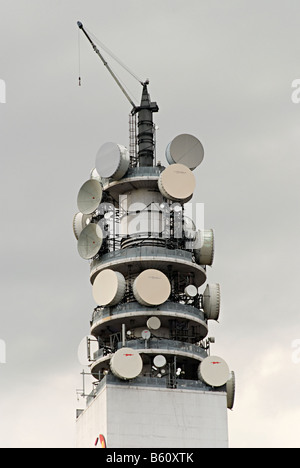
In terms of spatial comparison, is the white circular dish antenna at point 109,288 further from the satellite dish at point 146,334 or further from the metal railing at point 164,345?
the metal railing at point 164,345

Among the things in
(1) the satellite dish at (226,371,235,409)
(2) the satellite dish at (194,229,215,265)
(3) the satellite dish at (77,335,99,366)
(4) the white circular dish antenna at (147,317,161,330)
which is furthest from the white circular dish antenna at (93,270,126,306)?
(1) the satellite dish at (226,371,235,409)

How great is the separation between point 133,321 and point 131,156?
16.8 metres

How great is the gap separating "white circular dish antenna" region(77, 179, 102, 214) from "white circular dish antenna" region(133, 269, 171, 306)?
899 centimetres

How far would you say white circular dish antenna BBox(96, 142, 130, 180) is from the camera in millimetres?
129375

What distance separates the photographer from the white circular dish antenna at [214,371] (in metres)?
124

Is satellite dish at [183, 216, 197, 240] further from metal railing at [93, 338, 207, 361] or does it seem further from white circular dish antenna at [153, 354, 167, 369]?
white circular dish antenna at [153, 354, 167, 369]

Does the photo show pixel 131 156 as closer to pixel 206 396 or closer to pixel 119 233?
pixel 119 233

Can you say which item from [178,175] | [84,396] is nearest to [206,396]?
[84,396]

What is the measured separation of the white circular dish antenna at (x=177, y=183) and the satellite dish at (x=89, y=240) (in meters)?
7.08

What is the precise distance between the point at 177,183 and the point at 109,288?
1154 cm

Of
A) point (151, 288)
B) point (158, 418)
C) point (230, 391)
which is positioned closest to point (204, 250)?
point (151, 288)

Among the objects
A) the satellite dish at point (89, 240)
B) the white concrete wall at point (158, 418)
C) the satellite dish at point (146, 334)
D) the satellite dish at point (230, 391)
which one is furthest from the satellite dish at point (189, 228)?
the white concrete wall at point (158, 418)

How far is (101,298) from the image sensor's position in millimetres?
125938
